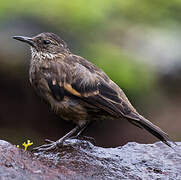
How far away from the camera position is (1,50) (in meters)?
10.7

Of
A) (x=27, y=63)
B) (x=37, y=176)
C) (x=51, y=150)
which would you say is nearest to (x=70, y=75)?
(x=51, y=150)

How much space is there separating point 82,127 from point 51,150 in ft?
3.55

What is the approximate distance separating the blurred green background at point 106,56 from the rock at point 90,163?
474 cm

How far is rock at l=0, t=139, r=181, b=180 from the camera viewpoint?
430cm

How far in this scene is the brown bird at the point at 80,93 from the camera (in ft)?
18.9

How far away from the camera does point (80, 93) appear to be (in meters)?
5.88

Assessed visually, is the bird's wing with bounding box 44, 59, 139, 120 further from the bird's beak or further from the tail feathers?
the bird's beak

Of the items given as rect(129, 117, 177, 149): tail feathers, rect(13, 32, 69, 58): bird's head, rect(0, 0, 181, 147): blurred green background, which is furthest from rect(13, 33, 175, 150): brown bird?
rect(0, 0, 181, 147): blurred green background

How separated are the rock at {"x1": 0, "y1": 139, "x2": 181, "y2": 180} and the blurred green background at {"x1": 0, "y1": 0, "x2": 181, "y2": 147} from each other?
15.5 ft

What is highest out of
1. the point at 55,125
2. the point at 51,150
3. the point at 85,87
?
the point at 85,87

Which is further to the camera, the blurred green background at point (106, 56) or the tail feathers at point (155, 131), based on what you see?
the blurred green background at point (106, 56)

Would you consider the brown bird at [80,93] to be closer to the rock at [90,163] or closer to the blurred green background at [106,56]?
the rock at [90,163]

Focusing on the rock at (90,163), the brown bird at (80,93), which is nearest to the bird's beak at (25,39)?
the brown bird at (80,93)

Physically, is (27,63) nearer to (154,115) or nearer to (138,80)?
(138,80)
